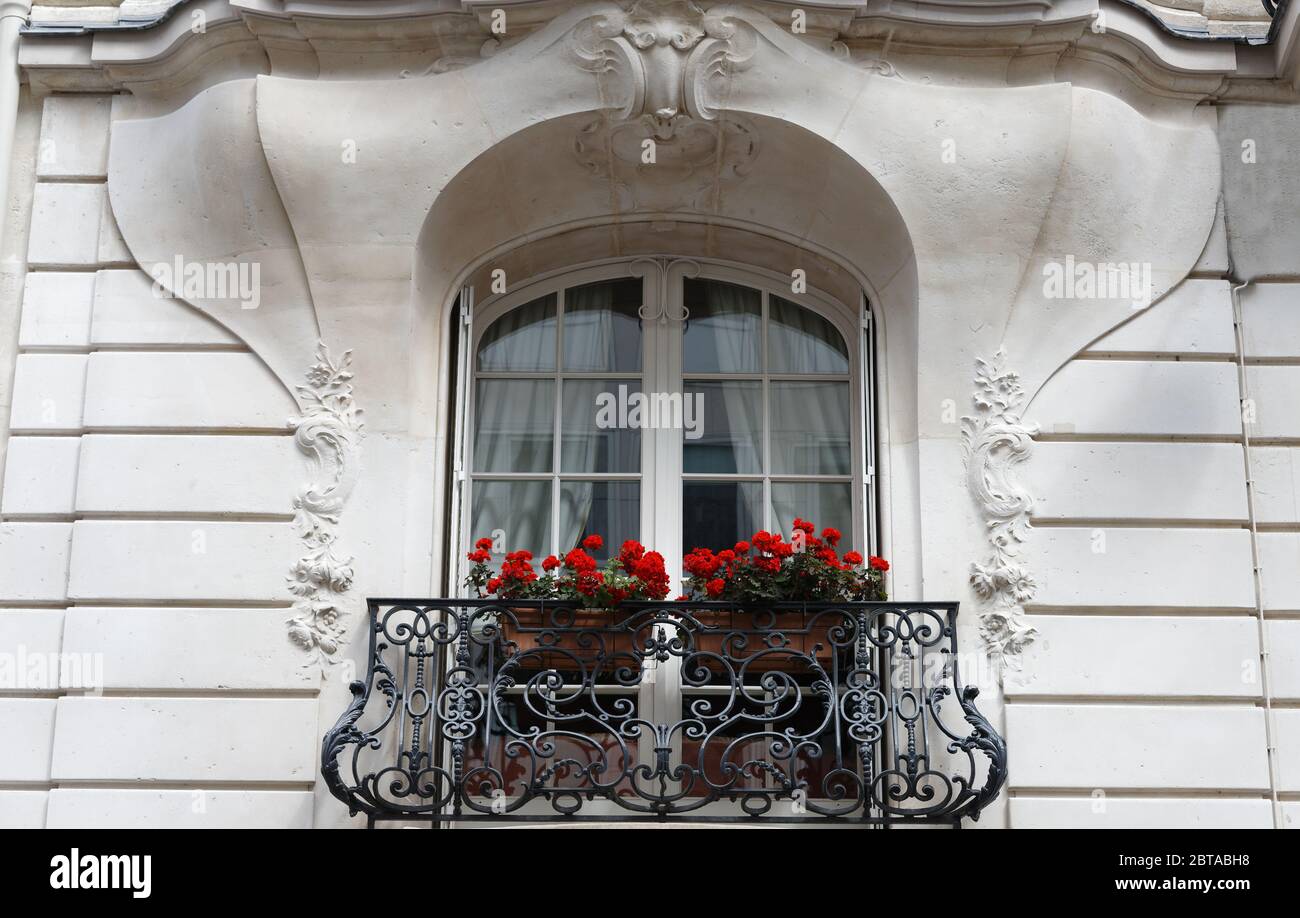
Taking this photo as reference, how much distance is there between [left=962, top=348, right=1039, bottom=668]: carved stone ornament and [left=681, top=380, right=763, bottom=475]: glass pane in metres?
1.24

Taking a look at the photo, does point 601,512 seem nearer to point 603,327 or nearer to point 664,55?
point 603,327

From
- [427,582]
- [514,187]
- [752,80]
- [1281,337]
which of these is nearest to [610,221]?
[514,187]

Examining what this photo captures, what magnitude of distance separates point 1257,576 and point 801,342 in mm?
2760

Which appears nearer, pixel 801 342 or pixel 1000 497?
pixel 1000 497

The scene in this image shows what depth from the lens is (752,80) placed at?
27.7ft

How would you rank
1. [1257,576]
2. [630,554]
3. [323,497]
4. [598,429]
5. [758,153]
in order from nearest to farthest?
[630,554] → [1257,576] → [323,497] → [758,153] → [598,429]

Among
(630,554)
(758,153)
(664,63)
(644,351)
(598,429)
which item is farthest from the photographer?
(644,351)

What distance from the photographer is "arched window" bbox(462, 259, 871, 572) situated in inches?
340

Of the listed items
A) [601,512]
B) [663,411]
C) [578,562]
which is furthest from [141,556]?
[663,411]

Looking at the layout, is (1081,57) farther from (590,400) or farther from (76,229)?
(76,229)

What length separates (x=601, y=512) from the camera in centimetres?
864
